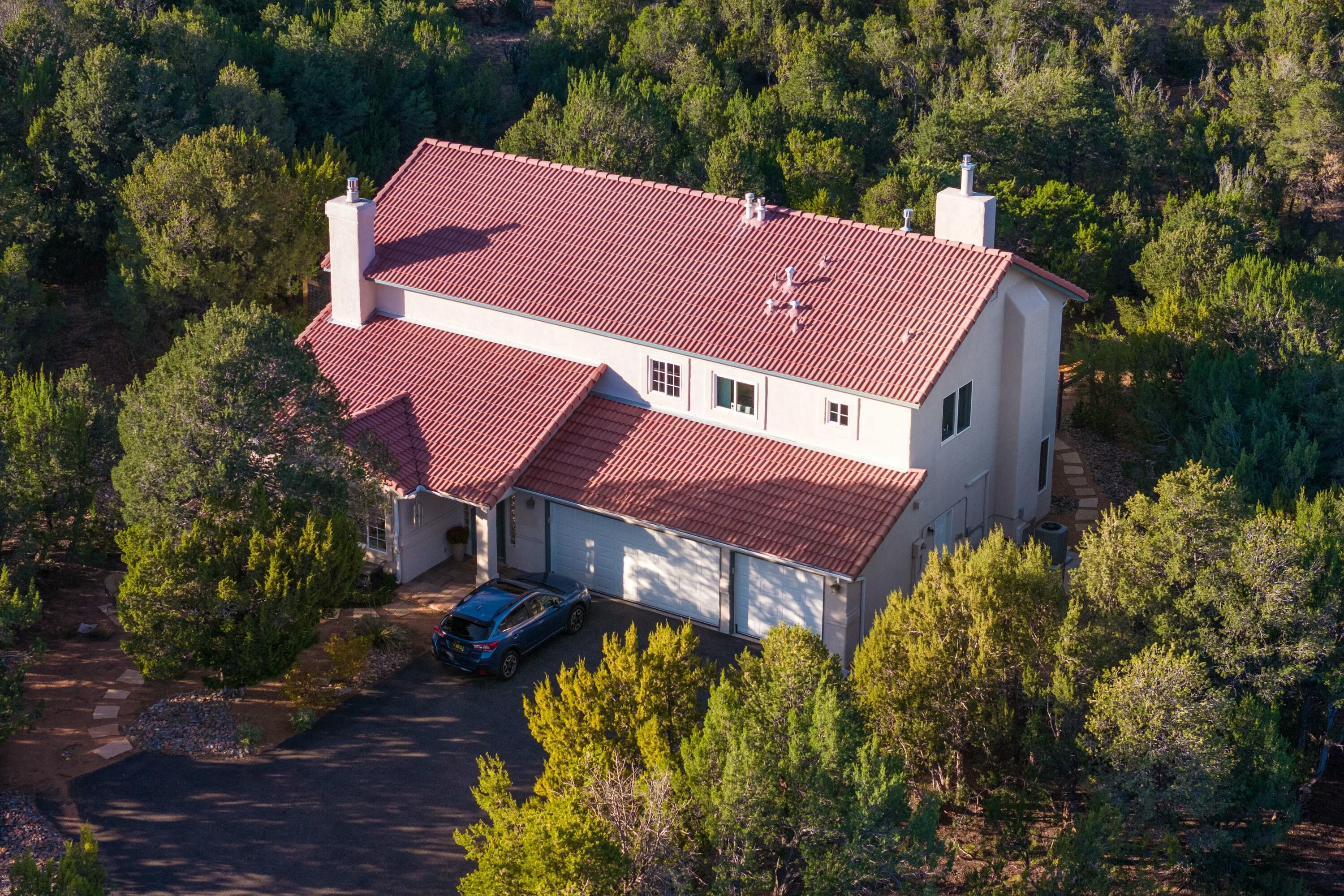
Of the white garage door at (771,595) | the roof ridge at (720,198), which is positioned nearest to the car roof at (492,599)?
the white garage door at (771,595)

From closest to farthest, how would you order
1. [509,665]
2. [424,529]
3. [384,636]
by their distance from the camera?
[509,665] < [384,636] < [424,529]

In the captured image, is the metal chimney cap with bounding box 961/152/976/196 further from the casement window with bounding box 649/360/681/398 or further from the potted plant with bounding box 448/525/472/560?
the potted plant with bounding box 448/525/472/560

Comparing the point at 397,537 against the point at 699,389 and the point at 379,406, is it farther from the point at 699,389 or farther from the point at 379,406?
the point at 699,389

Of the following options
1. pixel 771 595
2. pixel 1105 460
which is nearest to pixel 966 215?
pixel 771 595

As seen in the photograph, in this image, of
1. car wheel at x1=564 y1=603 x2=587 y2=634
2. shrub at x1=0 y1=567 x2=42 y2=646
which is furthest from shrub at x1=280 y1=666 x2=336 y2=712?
car wheel at x1=564 y1=603 x2=587 y2=634

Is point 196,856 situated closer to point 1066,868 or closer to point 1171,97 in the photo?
point 1066,868
